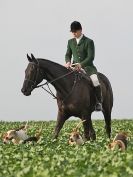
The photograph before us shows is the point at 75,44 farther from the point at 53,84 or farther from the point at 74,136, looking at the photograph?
the point at 74,136

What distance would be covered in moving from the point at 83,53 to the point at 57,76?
1559mm

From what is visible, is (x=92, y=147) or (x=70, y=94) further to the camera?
(x=70, y=94)

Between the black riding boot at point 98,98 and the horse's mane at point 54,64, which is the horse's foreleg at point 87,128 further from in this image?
the horse's mane at point 54,64

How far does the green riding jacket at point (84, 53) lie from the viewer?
60.9 feet

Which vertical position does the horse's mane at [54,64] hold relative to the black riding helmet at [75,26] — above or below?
below

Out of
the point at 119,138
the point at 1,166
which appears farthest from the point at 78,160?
the point at 119,138

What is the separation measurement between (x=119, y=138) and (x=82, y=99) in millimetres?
2559

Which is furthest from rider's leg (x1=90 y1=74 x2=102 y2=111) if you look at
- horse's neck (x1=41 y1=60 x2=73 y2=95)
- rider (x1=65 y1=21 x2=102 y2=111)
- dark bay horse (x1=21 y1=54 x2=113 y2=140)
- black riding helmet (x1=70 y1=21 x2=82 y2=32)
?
black riding helmet (x1=70 y1=21 x2=82 y2=32)

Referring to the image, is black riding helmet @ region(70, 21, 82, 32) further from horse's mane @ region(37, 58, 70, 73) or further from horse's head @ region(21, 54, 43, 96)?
horse's head @ region(21, 54, 43, 96)

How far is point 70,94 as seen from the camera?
695 inches

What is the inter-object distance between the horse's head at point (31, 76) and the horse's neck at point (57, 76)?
0.24 metres

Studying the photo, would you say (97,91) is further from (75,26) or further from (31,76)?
(31,76)

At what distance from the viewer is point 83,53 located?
739 inches

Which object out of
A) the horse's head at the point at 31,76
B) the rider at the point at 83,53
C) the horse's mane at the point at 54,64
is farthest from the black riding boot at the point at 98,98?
the horse's head at the point at 31,76
